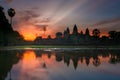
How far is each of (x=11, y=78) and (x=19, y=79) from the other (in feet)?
2.66

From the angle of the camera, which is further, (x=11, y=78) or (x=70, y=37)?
(x=70, y=37)

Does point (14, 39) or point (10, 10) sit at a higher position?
point (10, 10)

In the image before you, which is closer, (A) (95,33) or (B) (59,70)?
(B) (59,70)

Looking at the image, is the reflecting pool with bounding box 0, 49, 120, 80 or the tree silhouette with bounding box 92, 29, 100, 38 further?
the tree silhouette with bounding box 92, 29, 100, 38

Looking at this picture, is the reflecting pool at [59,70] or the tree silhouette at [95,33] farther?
the tree silhouette at [95,33]

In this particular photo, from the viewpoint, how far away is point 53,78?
61.5 ft

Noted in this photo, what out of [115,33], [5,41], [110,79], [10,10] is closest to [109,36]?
[115,33]

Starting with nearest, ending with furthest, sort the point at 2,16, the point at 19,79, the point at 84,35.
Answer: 1. the point at 19,79
2. the point at 2,16
3. the point at 84,35

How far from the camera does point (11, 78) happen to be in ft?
61.0

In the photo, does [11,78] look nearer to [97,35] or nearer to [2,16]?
[2,16]

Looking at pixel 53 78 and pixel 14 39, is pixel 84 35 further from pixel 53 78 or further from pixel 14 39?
pixel 53 78

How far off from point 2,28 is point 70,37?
292 feet

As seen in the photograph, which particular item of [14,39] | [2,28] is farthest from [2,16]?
[14,39]

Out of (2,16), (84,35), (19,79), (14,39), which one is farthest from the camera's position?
(84,35)
